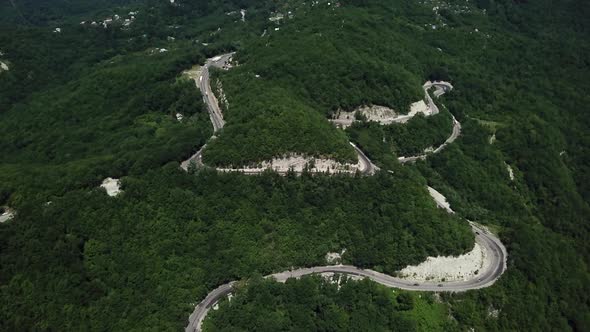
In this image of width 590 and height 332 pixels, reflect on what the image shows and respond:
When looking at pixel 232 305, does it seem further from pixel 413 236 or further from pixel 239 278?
pixel 413 236

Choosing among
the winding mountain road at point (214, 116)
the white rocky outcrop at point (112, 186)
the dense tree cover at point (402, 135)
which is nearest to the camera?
the white rocky outcrop at point (112, 186)

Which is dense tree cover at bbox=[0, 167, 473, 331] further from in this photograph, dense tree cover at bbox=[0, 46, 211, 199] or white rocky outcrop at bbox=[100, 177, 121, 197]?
dense tree cover at bbox=[0, 46, 211, 199]

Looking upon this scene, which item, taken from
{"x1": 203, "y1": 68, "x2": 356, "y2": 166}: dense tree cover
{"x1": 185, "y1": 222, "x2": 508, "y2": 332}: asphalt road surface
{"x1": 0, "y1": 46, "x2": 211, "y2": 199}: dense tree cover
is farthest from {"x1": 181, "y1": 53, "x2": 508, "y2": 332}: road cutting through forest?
{"x1": 0, "y1": 46, "x2": 211, "y2": 199}: dense tree cover

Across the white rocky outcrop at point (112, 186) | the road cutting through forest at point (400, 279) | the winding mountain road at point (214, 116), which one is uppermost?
the white rocky outcrop at point (112, 186)

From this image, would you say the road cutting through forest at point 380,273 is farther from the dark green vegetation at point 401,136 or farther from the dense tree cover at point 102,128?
the dense tree cover at point 102,128

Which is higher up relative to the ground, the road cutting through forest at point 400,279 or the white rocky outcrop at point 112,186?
the white rocky outcrop at point 112,186

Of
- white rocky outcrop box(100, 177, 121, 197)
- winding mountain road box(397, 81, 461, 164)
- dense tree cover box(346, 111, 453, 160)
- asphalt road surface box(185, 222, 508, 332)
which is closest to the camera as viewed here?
asphalt road surface box(185, 222, 508, 332)

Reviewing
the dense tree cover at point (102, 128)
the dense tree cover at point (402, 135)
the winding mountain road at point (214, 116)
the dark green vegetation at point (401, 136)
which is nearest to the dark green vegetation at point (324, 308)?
the winding mountain road at point (214, 116)
